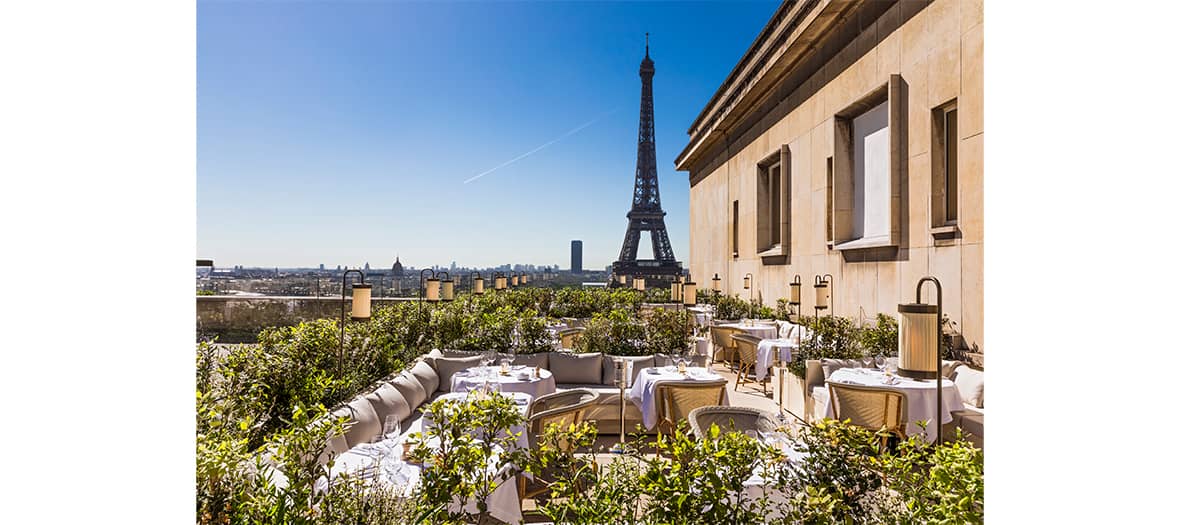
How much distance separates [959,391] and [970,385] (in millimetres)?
119

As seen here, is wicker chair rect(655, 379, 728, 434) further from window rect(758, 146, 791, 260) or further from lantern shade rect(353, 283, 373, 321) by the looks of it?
window rect(758, 146, 791, 260)

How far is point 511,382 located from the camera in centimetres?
492

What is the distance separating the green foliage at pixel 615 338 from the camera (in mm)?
6816

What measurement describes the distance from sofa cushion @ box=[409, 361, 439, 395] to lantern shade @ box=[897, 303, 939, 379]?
4.58m

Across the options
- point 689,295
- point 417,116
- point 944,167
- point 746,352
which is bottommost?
point 746,352

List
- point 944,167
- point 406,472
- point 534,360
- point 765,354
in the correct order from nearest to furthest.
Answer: point 406,472 → point 534,360 → point 944,167 → point 765,354

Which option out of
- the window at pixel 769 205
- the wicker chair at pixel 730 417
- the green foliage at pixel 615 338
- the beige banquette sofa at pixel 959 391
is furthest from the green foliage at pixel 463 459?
the window at pixel 769 205

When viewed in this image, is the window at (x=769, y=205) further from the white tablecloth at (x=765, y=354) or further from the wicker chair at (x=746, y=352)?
the white tablecloth at (x=765, y=354)

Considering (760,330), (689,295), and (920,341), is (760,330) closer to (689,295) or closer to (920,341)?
(689,295)

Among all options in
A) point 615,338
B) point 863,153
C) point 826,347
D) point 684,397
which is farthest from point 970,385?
point 863,153

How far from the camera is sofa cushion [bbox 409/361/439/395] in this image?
5492 mm
